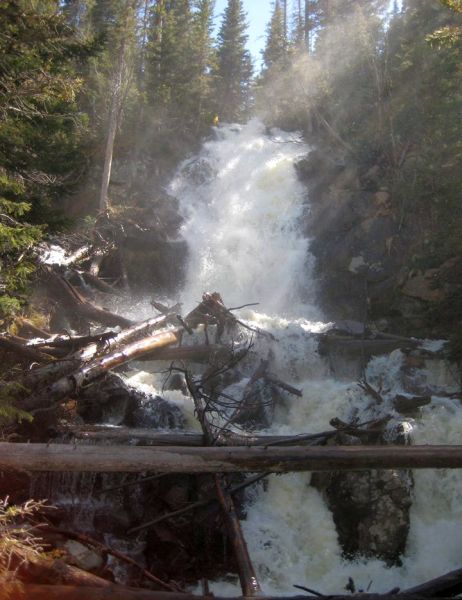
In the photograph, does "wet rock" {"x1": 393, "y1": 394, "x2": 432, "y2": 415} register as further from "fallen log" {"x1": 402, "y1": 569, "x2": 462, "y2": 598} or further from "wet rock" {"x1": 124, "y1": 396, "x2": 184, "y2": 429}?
"fallen log" {"x1": 402, "y1": 569, "x2": 462, "y2": 598}

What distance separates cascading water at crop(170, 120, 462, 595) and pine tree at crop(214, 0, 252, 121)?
1061cm

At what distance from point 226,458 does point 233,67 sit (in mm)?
42970

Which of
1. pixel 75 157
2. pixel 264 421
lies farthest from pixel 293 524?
pixel 75 157

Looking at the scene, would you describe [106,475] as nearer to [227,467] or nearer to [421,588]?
[227,467]

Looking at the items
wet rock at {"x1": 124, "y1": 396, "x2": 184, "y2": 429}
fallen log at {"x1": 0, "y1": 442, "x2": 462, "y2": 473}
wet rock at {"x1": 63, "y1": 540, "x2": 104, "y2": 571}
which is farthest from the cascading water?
fallen log at {"x1": 0, "y1": 442, "x2": 462, "y2": 473}

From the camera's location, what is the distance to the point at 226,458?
4.26 metres

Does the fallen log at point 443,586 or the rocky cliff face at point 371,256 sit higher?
the rocky cliff face at point 371,256

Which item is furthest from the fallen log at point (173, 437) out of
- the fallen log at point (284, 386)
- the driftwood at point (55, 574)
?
the driftwood at point (55, 574)

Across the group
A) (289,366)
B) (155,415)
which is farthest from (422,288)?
(155,415)

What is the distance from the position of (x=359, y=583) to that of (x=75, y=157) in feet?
34.0

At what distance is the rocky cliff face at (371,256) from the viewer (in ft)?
53.8

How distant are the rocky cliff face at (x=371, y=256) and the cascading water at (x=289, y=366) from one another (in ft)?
3.01

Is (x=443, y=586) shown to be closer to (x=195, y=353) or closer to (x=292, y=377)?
(x=195, y=353)

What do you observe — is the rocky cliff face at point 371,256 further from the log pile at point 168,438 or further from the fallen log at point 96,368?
the fallen log at point 96,368
